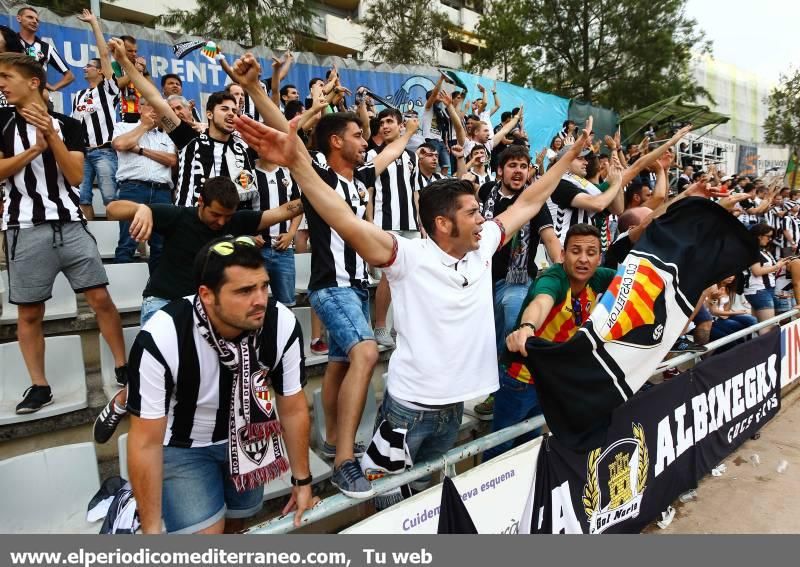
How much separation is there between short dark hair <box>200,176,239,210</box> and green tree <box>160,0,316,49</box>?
1147 centimetres

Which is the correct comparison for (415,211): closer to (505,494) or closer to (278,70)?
(278,70)

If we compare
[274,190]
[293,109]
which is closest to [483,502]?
[274,190]

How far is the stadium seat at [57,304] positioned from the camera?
3.90m

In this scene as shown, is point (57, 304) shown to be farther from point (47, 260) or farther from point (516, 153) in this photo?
point (516, 153)

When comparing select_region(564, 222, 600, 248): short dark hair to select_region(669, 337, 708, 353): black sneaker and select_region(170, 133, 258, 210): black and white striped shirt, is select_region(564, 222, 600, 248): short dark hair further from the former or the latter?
select_region(170, 133, 258, 210): black and white striped shirt

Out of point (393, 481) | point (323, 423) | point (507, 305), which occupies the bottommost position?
point (323, 423)

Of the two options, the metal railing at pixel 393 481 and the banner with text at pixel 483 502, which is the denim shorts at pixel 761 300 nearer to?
the metal railing at pixel 393 481

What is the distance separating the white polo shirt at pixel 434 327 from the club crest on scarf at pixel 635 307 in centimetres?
73

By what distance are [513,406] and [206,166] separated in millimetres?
2928

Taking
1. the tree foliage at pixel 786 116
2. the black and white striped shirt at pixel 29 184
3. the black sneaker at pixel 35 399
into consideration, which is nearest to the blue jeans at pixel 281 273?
the black and white striped shirt at pixel 29 184

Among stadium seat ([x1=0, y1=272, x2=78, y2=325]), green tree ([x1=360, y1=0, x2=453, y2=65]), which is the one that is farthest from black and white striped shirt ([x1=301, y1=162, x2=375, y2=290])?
green tree ([x1=360, y1=0, x2=453, y2=65])

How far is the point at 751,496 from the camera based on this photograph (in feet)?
13.3

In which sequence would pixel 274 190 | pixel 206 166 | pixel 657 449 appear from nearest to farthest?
pixel 657 449
pixel 206 166
pixel 274 190

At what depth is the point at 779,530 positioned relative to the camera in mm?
3613
